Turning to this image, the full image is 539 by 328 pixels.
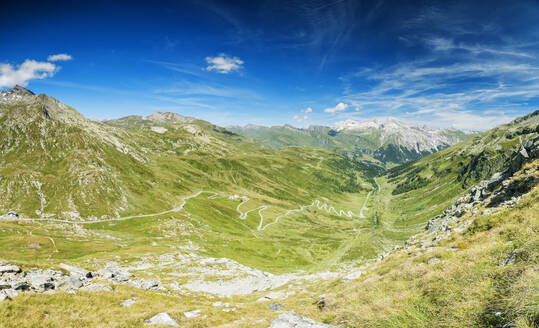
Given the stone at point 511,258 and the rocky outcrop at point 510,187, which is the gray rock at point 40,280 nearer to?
the stone at point 511,258

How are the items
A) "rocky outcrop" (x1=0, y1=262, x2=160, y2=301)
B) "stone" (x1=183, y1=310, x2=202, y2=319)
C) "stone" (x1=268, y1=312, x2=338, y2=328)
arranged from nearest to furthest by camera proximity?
"stone" (x1=268, y1=312, x2=338, y2=328)
"rocky outcrop" (x1=0, y1=262, x2=160, y2=301)
"stone" (x1=183, y1=310, x2=202, y2=319)

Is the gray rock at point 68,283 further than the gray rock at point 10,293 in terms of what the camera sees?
Yes

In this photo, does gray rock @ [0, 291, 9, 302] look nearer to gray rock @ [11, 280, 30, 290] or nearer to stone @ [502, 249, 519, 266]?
gray rock @ [11, 280, 30, 290]

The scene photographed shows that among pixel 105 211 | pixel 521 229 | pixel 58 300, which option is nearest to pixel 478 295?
pixel 521 229

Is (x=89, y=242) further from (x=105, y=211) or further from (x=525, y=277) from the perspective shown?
(x=525, y=277)

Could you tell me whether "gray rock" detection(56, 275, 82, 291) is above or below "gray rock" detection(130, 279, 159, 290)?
above

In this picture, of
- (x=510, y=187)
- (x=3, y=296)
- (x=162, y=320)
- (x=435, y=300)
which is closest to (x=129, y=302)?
(x=162, y=320)

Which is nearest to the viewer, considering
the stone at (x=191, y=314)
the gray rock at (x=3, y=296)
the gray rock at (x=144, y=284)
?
the gray rock at (x=3, y=296)

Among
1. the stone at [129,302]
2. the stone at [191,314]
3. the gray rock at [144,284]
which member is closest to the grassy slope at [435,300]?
the stone at [129,302]

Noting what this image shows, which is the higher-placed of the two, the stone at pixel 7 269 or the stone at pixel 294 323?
the stone at pixel 7 269

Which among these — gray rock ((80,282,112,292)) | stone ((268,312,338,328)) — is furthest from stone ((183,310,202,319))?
gray rock ((80,282,112,292))
